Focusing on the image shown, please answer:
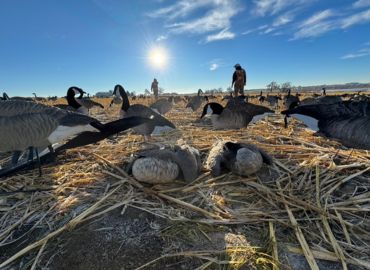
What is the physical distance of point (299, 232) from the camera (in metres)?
2.70

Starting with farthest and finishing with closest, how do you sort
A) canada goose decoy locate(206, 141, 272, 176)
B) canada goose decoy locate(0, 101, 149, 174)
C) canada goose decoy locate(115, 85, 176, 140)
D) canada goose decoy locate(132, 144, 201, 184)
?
canada goose decoy locate(115, 85, 176, 140) < canada goose decoy locate(0, 101, 149, 174) < canada goose decoy locate(206, 141, 272, 176) < canada goose decoy locate(132, 144, 201, 184)

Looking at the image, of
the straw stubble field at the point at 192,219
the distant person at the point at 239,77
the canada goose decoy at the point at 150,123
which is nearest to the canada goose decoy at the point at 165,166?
the straw stubble field at the point at 192,219

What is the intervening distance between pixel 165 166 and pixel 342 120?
2705 millimetres

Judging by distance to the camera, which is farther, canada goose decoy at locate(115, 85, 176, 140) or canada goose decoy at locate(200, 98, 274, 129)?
canada goose decoy at locate(200, 98, 274, 129)

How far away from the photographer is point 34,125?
13.1 ft

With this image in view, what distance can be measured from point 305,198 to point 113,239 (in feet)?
7.27

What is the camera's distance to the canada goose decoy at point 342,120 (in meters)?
3.76

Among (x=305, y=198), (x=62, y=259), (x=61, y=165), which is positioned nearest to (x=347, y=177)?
(x=305, y=198)

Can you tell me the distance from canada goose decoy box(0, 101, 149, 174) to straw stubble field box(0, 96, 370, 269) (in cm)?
53

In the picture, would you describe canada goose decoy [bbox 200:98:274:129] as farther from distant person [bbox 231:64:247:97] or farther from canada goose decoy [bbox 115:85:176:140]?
distant person [bbox 231:64:247:97]

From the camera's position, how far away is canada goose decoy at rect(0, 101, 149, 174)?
395 centimetres

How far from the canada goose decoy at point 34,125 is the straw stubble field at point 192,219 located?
526 mm

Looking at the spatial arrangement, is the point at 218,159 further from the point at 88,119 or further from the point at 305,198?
the point at 88,119

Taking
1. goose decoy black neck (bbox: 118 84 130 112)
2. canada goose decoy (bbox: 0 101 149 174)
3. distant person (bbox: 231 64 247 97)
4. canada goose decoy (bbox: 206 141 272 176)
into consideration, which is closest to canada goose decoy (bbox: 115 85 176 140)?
goose decoy black neck (bbox: 118 84 130 112)
